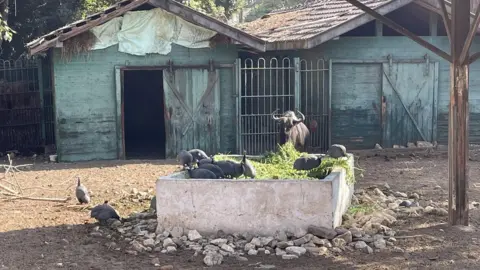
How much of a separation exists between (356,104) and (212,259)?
9385 millimetres

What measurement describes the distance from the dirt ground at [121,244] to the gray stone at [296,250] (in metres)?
0.09

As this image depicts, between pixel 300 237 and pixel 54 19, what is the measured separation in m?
15.1

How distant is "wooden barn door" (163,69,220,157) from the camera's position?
48.1 feet

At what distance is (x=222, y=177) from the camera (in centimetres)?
810

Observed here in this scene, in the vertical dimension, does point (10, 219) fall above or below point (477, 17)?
below

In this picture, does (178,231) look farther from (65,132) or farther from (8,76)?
(8,76)

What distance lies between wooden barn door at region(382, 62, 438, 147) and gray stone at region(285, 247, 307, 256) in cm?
894

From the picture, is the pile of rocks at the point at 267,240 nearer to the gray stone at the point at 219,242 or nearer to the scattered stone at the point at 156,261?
the gray stone at the point at 219,242

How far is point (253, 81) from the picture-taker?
16.1 m

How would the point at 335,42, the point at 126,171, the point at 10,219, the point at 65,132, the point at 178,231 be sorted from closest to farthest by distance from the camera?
the point at 178,231, the point at 10,219, the point at 126,171, the point at 65,132, the point at 335,42

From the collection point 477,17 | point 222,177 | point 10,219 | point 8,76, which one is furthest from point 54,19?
point 477,17

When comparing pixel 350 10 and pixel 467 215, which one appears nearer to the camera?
pixel 467 215

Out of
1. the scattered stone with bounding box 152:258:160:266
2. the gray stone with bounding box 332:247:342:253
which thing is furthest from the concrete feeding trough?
the scattered stone with bounding box 152:258:160:266

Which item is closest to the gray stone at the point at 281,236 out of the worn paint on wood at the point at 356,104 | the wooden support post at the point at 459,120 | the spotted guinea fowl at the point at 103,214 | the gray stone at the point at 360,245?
A: the gray stone at the point at 360,245
